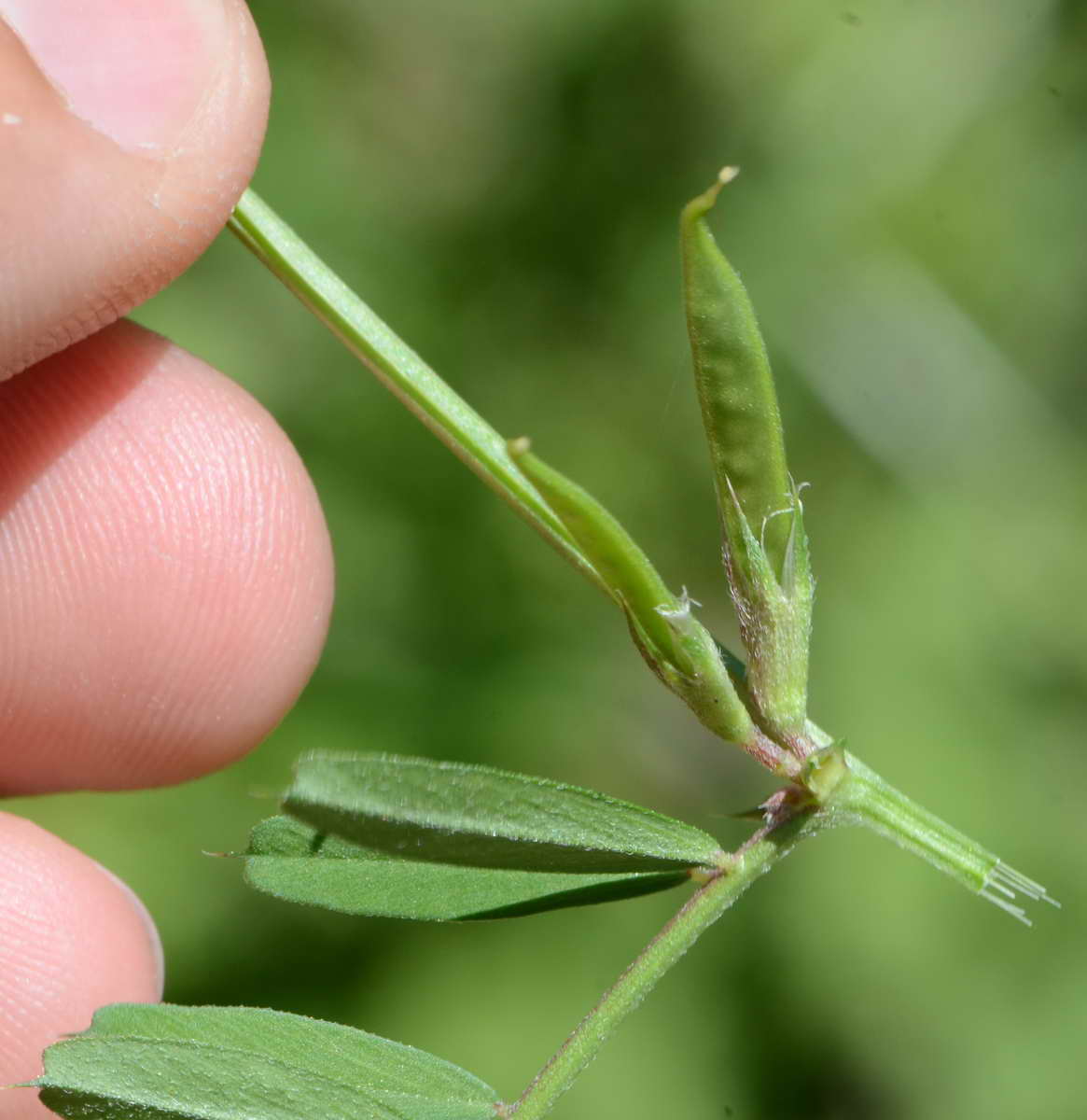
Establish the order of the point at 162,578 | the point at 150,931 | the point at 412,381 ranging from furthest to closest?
the point at 150,931 < the point at 162,578 < the point at 412,381

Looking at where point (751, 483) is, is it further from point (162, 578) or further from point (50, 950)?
point (50, 950)

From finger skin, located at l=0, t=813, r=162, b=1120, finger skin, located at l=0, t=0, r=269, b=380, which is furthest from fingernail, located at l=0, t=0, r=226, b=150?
finger skin, located at l=0, t=813, r=162, b=1120

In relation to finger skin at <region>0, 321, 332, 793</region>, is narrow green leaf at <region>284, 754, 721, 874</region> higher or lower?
higher

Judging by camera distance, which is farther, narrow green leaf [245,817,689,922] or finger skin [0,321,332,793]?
finger skin [0,321,332,793]

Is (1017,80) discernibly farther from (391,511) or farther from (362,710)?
(362,710)

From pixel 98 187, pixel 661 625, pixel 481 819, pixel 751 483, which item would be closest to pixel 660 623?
pixel 661 625

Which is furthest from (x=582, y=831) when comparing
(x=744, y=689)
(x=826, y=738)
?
(x=826, y=738)

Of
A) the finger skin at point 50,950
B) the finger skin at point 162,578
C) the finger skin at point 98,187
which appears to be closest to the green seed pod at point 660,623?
the finger skin at point 98,187

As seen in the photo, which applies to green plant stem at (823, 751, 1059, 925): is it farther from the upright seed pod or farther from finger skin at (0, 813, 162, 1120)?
finger skin at (0, 813, 162, 1120)
